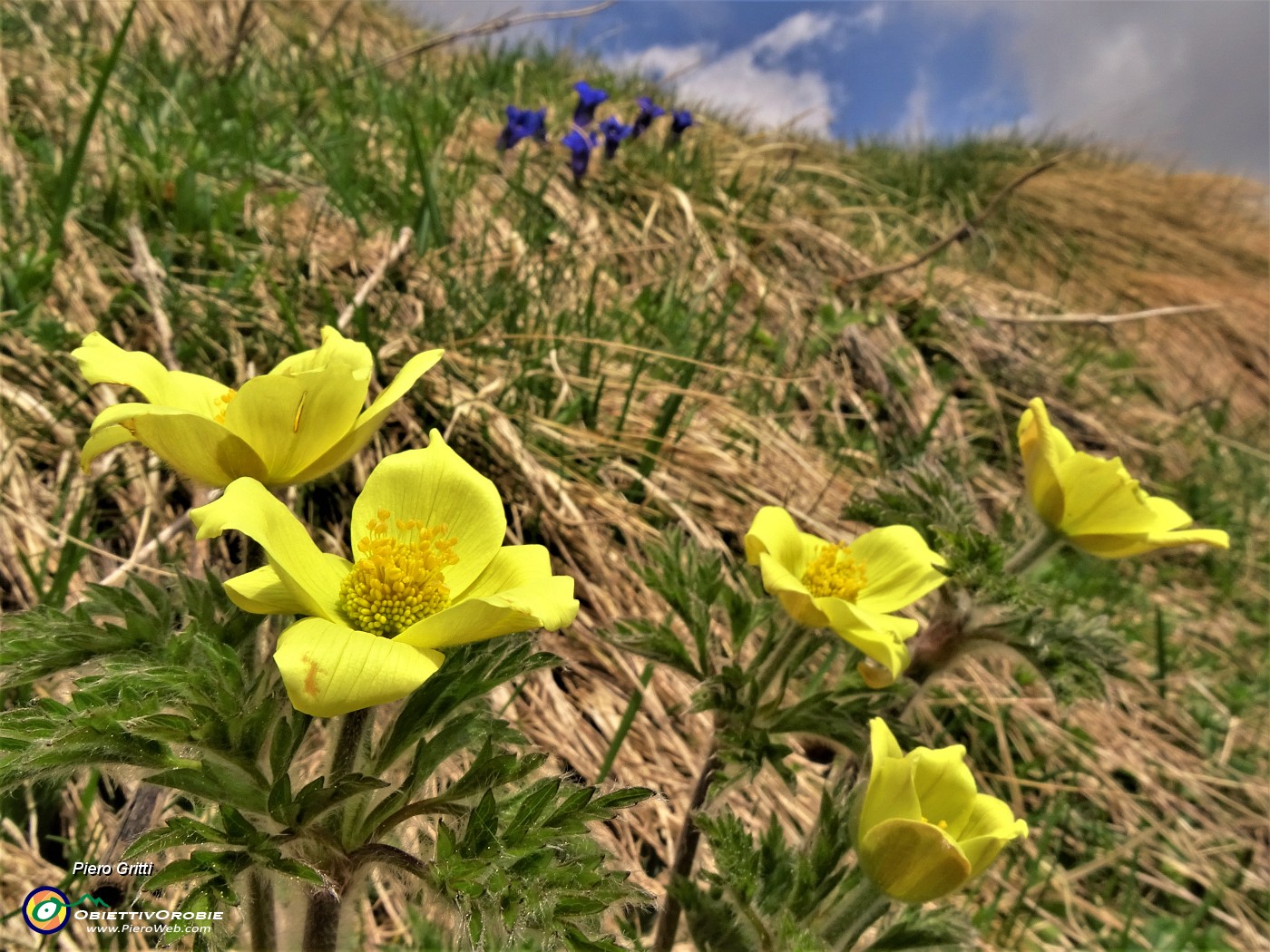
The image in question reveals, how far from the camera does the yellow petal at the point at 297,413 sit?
82 centimetres

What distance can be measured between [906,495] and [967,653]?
11.9 inches

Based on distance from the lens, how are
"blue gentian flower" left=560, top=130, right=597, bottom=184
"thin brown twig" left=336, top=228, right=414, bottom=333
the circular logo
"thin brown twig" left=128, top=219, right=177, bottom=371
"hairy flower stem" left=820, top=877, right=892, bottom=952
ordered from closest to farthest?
"hairy flower stem" left=820, top=877, right=892, bottom=952, the circular logo, "thin brown twig" left=128, top=219, right=177, bottom=371, "thin brown twig" left=336, top=228, right=414, bottom=333, "blue gentian flower" left=560, top=130, right=597, bottom=184

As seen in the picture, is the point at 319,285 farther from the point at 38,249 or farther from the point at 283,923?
the point at 283,923

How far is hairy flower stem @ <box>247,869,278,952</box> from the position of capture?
87 centimetres

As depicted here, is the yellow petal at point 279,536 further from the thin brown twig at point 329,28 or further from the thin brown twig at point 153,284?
the thin brown twig at point 329,28

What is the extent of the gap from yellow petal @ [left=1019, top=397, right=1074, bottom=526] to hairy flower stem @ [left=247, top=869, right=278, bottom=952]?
1.24 metres

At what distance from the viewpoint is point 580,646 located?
192cm

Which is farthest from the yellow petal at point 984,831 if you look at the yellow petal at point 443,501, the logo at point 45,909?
the logo at point 45,909

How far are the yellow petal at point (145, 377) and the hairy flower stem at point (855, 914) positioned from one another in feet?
3.20

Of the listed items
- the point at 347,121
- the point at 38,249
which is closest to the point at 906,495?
the point at 38,249

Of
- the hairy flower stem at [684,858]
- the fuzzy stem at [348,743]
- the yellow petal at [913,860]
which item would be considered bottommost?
the hairy flower stem at [684,858]

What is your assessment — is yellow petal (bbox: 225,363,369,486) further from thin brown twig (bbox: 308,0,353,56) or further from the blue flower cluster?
thin brown twig (bbox: 308,0,353,56)

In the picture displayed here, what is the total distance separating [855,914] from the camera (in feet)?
3.43

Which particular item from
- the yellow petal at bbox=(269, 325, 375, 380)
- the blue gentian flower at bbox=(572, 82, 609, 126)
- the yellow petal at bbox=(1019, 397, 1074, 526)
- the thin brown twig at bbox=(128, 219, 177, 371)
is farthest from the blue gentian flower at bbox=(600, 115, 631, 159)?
the yellow petal at bbox=(269, 325, 375, 380)
